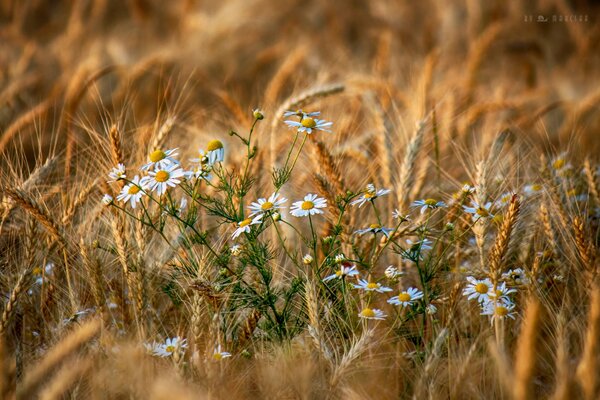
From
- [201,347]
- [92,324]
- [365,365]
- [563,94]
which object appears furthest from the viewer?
[563,94]

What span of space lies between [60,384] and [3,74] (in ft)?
11.4

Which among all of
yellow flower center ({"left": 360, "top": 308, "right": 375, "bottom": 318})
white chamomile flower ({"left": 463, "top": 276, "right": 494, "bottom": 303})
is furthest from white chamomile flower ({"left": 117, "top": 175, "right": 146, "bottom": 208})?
white chamomile flower ({"left": 463, "top": 276, "right": 494, "bottom": 303})

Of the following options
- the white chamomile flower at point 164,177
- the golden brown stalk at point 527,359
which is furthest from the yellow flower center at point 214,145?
the golden brown stalk at point 527,359

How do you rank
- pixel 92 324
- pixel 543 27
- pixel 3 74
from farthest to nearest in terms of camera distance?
pixel 543 27 < pixel 3 74 < pixel 92 324

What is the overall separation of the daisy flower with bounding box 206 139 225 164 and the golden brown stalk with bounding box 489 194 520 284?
75cm

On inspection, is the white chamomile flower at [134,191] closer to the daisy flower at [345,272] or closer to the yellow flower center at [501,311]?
the daisy flower at [345,272]

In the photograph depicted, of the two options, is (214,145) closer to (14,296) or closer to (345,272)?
(345,272)

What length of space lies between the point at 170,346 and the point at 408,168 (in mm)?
999

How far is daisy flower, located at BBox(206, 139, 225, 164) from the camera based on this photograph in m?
1.65

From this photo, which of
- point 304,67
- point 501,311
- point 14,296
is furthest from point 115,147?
point 304,67

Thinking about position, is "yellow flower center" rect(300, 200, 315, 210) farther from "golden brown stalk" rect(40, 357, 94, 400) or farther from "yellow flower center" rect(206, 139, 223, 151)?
"golden brown stalk" rect(40, 357, 94, 400)

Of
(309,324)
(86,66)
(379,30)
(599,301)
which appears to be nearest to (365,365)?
(309,324)

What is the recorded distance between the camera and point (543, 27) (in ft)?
23.8

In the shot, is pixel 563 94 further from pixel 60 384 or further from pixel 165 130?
pixel 60 384
